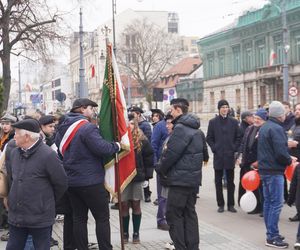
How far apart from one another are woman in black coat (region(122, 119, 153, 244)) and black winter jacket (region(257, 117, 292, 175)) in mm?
1609

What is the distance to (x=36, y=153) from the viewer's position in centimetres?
546

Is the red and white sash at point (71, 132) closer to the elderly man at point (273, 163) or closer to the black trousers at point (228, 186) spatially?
the elderly man at point (273, 163)

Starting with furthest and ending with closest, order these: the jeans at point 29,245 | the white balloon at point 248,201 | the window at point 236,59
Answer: the window at point 236,59 → the white balloon at point 248,201 → the jeans at point 29,245

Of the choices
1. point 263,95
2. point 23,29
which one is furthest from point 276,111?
point 263,95

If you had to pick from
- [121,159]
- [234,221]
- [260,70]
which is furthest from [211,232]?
[260,70]

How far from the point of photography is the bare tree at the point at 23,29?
1988 cm

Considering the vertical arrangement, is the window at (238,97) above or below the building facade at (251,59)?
below

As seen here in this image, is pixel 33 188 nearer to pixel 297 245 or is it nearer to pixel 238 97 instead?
pixel 297 245

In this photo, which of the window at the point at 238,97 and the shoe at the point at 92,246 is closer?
the shoe at the point at 92,246

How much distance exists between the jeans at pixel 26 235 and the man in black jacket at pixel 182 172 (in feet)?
5.99

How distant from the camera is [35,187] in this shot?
5.40 m

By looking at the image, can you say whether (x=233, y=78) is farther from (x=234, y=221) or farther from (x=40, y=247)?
(x=40, y=247)

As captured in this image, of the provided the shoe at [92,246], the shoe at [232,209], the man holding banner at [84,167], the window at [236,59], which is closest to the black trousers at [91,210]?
the man holding banner at [84,167]

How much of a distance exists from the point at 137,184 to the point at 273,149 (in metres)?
1.91
